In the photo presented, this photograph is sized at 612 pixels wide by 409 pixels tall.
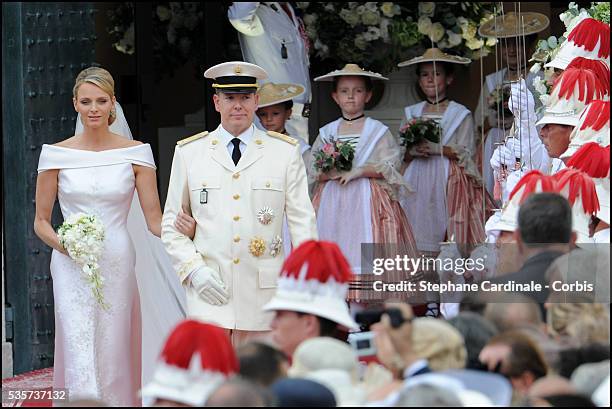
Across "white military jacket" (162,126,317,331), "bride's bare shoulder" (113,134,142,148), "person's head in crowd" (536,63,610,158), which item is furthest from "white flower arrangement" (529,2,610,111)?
"bride's bare shoulder" (113,134,142,148)

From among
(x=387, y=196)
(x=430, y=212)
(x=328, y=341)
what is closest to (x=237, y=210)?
(x=328, y=341)

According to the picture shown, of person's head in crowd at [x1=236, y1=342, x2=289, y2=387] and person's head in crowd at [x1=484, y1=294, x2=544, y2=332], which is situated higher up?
person's head in crowd at [x1=484, y1=294, x2=544, y2=332]

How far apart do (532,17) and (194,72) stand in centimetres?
230

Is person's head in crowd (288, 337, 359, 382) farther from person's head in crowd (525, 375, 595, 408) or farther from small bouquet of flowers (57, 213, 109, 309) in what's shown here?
small bouquet of flowers (57, 213, 109, 309)

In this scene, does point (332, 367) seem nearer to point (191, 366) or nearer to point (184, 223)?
point (191, 366)

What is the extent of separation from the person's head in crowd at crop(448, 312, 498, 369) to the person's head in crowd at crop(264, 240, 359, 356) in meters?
0.36

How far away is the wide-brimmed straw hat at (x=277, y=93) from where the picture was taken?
982cm

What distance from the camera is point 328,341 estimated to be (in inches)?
194

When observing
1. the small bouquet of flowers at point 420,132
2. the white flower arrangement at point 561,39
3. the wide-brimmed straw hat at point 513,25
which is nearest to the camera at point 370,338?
the white flower arrangement at point 561,39

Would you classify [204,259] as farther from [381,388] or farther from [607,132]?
[381,388]

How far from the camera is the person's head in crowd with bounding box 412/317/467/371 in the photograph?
4816mm

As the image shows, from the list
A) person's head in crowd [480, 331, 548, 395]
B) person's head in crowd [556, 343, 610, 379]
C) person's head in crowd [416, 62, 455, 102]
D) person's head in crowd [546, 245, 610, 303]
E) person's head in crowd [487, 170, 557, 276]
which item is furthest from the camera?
person's head in crowd [416, 62, 455, 102]

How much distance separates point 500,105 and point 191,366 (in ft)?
20.7

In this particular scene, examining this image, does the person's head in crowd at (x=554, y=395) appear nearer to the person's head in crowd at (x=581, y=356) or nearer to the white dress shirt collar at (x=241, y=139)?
the person's head in crowd at (x=581, y=356)
